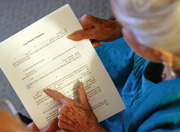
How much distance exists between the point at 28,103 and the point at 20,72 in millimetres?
99

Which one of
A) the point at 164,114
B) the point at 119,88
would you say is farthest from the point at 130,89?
the point at 164,114

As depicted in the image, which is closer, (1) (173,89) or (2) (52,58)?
(1) (173,89)

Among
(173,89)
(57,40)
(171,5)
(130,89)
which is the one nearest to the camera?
(171,5)

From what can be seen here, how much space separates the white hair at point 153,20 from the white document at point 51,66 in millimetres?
228

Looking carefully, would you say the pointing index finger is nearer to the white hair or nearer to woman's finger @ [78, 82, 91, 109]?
woman's finger @ [78, 82, 91, 109]

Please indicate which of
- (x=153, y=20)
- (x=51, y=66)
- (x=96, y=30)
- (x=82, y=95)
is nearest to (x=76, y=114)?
(x=82, y=95)

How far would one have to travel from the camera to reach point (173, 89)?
0.59 metres

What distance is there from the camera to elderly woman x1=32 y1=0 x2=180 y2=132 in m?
0.45

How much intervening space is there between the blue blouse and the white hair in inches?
6.3

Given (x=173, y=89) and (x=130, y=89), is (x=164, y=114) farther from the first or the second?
(x=130, y=89)

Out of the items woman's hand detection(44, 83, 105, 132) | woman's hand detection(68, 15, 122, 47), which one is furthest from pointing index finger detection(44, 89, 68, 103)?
woman's hand detection(68, 15, 122, 47)

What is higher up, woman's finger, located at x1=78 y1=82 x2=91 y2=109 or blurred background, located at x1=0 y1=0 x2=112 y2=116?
blurred background, located at x1=0 y1=0 x2=112 y2=116

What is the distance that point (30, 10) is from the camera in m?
1.23

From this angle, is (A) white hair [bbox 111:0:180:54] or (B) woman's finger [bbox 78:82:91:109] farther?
(B) woman's finger [bbox 78:82:91:109]
